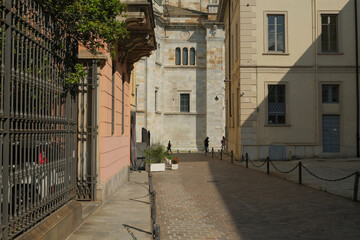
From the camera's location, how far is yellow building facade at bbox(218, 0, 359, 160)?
2264cm

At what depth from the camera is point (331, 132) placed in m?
23.0

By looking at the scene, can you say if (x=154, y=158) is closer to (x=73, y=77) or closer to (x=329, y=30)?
(x=73, y=77)

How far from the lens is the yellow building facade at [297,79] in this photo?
891 inches

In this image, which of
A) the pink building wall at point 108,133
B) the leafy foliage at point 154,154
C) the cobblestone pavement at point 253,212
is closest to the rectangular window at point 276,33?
the leafy foliage at point 154,154

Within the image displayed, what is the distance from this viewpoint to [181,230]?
6.80m

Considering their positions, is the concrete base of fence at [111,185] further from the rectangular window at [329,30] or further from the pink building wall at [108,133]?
the rectangular window at [329,30]

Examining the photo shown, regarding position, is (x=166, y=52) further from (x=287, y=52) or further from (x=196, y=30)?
(x=287, y=52)

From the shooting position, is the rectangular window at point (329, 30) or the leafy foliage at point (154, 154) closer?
the leafy foliage at point (154, 154)

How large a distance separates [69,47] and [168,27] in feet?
113

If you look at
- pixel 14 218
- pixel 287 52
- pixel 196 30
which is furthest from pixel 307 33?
pixel 14 218

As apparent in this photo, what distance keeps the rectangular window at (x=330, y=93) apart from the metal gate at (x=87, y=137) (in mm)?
18116

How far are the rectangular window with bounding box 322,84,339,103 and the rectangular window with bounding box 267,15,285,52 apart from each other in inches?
143

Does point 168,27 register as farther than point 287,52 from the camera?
Yes

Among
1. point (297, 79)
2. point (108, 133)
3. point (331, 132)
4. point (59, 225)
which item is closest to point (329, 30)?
point (297, 79)
